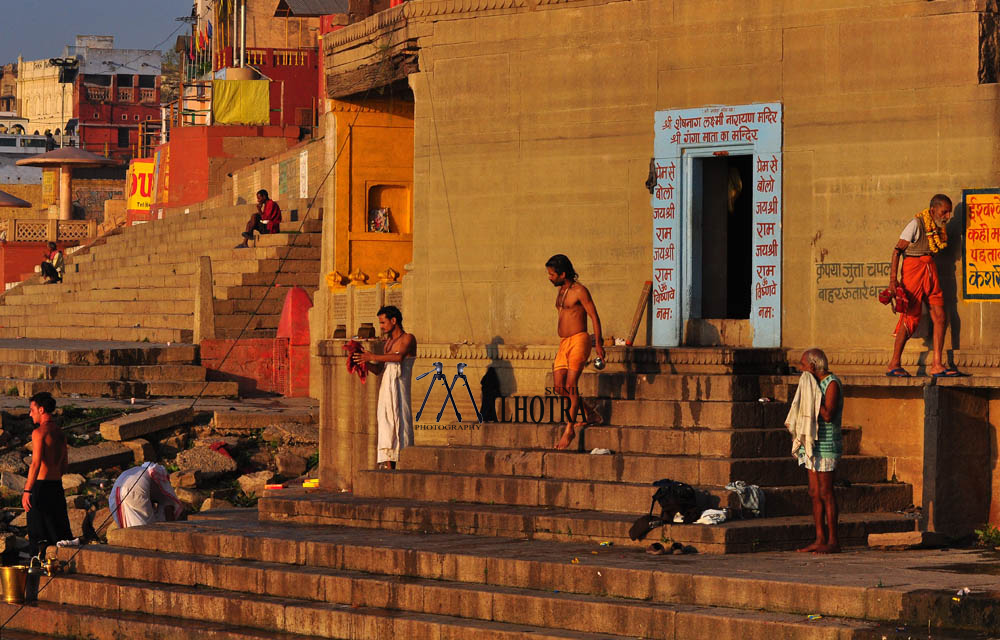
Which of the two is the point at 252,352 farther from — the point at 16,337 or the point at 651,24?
the point at 651,24

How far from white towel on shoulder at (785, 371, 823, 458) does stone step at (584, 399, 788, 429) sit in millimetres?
1405

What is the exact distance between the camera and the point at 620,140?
538 inches

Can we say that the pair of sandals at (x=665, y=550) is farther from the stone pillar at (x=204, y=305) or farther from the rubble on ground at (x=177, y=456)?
the stone pillar at (x=204, y=305)

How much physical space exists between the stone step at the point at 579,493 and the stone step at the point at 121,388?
963 centimetres

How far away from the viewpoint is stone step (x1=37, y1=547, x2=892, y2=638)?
904cm

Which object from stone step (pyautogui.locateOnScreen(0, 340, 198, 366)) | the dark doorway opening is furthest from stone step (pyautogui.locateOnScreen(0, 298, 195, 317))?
the dark doorway opening

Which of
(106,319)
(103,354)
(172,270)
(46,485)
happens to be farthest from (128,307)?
(46,485)

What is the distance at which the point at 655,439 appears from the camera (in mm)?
11977

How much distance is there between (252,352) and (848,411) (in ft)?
41.1

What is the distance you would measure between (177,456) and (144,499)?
5166mm

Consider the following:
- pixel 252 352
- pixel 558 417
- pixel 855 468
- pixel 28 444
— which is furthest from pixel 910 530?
pixel 252 352

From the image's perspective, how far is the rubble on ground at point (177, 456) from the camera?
16.8 meters

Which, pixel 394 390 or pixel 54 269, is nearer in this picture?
pixel 394 390

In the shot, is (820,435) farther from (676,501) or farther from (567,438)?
(567,438)
